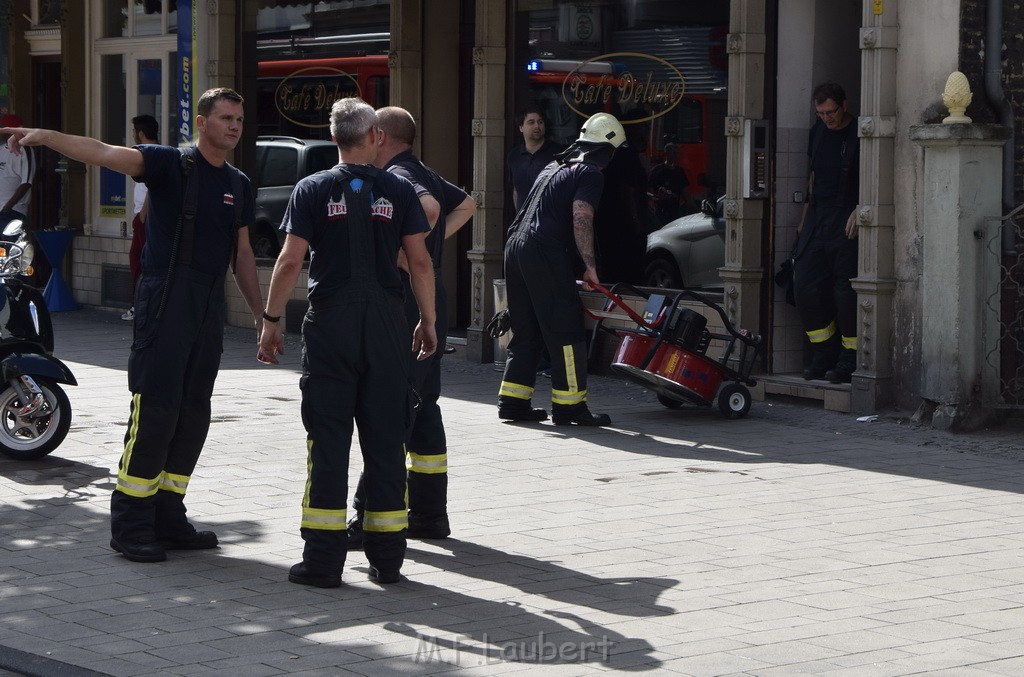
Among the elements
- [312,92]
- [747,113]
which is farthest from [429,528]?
[312,92]

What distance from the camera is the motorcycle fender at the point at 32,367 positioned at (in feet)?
29.8

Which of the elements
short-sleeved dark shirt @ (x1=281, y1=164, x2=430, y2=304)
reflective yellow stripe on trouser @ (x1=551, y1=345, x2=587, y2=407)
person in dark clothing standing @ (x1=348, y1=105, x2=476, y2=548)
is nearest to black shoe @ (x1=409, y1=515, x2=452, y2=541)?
person in dark clothing standing @ (x1=348, y1=105, x2=476, y2=548)

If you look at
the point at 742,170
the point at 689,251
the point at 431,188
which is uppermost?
the point at 742,170

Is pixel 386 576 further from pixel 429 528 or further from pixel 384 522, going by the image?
pixel 429 528

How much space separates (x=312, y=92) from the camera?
16.2 m

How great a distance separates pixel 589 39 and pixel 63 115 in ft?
27.3

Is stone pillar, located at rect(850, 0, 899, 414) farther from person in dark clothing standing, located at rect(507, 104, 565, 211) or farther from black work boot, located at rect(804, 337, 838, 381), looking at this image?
person in dark clothing standing, located at rect(507, 104, 565, 211)

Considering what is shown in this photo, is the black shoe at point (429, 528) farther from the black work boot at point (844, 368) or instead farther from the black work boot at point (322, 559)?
the black work boot at point (844, 368)

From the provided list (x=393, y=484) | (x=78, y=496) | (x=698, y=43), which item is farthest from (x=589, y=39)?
(x=393, y=484)

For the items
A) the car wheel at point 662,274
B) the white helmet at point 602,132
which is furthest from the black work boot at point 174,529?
the car wheel at point 662,274

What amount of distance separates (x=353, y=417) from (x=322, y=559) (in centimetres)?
58

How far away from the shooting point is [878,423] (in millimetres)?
10734

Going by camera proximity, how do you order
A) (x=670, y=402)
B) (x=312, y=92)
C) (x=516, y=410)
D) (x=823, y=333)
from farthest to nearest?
(x=312, y=92)
(x=823, y=333)
(x=670, y=402)
(x=516, y=410)

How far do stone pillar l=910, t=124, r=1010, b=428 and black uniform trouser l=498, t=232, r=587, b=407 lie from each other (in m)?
2.28
